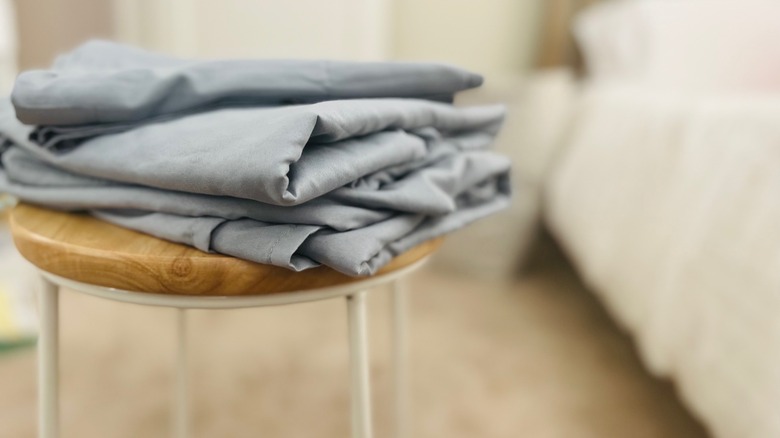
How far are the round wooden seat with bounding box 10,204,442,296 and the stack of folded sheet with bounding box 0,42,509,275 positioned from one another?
1 centimetres

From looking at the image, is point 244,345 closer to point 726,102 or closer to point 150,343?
point 150,343

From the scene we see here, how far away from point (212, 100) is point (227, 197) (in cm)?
12

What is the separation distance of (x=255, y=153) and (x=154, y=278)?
116 millimetres

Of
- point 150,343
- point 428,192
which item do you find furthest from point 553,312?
point 428,192

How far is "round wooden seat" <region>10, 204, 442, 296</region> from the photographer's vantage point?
1.30 feet

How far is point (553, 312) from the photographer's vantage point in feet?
4.43

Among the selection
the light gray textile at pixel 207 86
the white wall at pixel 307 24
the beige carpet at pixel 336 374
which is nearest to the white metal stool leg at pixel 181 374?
the beige carpet at pixel 336 374

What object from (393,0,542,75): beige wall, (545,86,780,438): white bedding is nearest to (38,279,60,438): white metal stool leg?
(545,86,780,438): white bedding

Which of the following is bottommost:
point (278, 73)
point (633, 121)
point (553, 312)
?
point (553, 312)

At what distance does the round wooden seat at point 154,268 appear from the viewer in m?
0.40

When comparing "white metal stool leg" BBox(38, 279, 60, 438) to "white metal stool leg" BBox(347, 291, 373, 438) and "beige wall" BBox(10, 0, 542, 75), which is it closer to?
"white metal stool leg" BBox(347, 291, 373, 438)

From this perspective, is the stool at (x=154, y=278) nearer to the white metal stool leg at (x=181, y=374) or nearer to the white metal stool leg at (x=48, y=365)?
the white metal stool leg at (x=48, y=365)

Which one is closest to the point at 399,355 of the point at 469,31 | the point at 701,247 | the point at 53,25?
the point at 701,247

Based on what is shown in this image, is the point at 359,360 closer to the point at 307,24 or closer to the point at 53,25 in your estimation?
the point at 307,24
